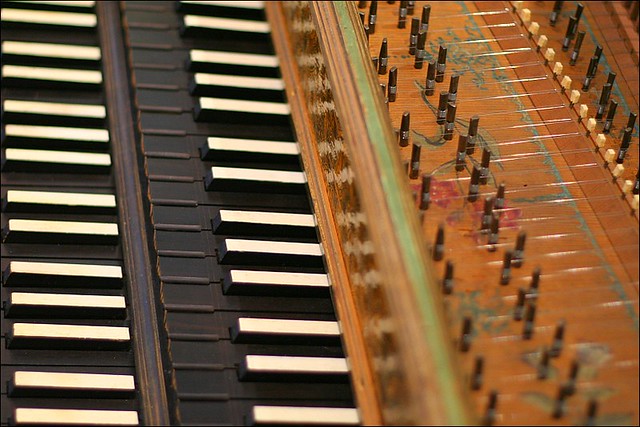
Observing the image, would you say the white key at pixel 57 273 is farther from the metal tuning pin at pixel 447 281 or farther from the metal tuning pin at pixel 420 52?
the metal tuning pin at pixel 420 52

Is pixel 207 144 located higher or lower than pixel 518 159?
higher

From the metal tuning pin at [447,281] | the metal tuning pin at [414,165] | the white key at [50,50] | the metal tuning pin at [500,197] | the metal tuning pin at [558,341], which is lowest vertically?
the metal tuning pin at [558,341]

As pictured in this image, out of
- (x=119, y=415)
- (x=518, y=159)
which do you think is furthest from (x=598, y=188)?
(x=119, y=415)

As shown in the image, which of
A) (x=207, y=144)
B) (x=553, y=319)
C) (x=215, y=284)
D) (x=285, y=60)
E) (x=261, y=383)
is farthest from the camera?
(x=285, y=60)

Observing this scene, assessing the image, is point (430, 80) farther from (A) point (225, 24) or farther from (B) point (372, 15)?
(A) point (225, 24)

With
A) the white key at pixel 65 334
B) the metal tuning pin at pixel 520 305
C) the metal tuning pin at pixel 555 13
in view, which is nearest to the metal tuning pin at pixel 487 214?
the metal tuning pin at pixel 520 305

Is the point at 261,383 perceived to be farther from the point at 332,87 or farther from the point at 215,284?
the point at 332,87
